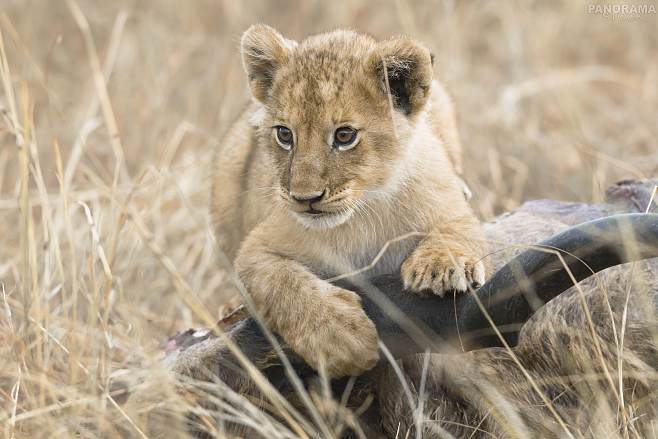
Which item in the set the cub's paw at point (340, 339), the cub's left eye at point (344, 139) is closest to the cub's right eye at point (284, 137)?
the cub's left eye at point (344, 139)

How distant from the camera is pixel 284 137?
3293 mm

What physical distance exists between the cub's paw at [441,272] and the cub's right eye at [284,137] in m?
0.60

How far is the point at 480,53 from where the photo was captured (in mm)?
8711

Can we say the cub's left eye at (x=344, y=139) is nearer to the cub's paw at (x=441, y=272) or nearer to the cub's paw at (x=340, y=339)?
the cub's paw at (x=441, y=272)

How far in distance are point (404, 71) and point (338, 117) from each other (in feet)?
1.09

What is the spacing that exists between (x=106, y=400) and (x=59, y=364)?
21.8 inches

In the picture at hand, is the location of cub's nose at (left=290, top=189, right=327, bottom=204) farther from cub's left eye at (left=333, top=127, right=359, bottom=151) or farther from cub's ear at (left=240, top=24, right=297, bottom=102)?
cub's ear at (left=240, top=24, right=297, bottom=102)

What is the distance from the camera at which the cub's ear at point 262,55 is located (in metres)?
3.51

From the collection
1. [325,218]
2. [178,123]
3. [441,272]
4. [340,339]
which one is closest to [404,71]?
[325,218]

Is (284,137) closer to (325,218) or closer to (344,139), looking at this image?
(344,139)

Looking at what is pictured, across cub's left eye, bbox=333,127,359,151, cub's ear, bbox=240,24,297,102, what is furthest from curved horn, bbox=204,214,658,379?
cub's ear, bbox=240,24,297,102

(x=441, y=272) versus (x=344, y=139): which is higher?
(x=344, y=139)

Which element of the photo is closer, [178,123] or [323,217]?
[323,217]

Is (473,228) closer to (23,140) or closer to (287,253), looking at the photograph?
(287,253)
